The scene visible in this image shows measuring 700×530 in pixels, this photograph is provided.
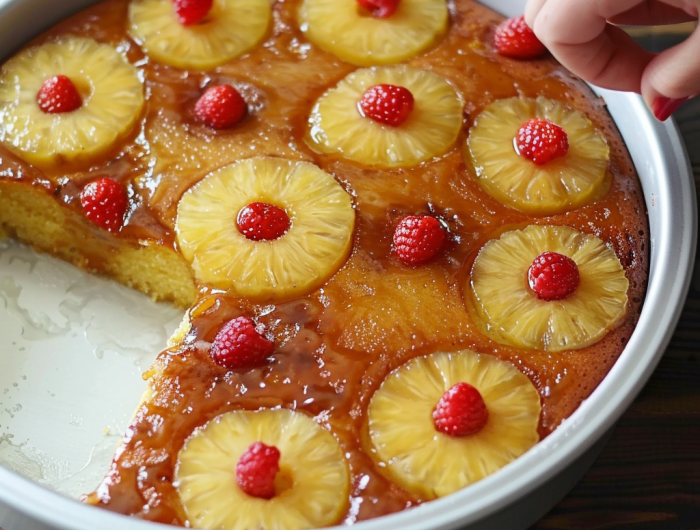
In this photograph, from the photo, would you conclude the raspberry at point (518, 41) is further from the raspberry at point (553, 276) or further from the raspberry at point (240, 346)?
the raspberry at point (240, 346)

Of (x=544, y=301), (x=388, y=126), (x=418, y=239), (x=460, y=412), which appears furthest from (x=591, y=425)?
(x=388, y=126)

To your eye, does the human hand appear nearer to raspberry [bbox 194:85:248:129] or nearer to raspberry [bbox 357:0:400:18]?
raspberry [bbox 357:0:400:18]

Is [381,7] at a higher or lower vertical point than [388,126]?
higher

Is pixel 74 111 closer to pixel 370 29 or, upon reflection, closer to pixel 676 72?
pixel 370 29

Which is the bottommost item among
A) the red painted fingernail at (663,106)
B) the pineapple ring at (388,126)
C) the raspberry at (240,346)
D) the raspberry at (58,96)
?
the raspberry at (240,346)

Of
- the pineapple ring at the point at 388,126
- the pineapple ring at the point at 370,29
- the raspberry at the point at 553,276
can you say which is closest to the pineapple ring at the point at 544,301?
the raspberry at the point at 553,276

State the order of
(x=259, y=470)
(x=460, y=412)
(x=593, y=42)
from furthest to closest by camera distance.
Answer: (x=593, y=42) < (x=460, y=412) < (x=259, y=470)
